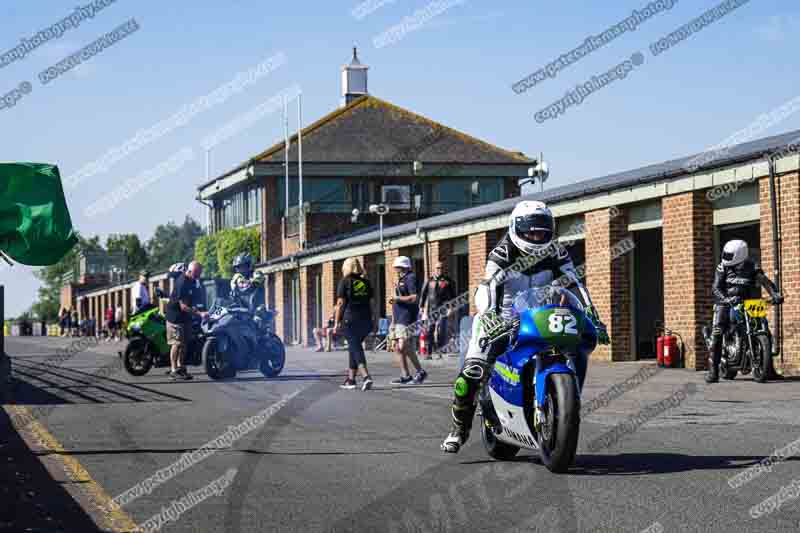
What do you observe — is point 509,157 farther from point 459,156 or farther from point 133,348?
point 133,348

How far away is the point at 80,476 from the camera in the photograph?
27.1ft

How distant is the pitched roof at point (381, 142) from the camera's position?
56844 millimetres

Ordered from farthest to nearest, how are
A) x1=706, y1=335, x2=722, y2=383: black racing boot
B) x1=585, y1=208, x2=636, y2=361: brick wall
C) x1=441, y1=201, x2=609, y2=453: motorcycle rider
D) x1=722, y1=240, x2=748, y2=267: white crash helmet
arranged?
x1=585, y1=208, x2=636, y2=361: brick wall → x1=706, y1=335, x2=722, y2=383: black racing boot → x1=722, y1=240, x2=748, y2=267: white crash helmet → x1=441, y1=201, x2=609, y2=453: motorcycle rider

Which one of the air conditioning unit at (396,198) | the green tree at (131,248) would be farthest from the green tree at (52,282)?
the air conditioning unit at (396,198)

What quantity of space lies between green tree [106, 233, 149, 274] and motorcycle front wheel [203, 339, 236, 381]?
15435 centimetres

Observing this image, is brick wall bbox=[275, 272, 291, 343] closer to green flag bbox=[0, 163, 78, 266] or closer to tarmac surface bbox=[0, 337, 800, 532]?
tarmac surface bbox=[0, 337, 800, 532]

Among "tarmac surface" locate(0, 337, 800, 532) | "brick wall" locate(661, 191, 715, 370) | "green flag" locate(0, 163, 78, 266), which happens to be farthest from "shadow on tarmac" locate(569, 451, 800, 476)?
"brick wall" locate(661, 191, 715, 370)

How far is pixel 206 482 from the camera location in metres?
7.89

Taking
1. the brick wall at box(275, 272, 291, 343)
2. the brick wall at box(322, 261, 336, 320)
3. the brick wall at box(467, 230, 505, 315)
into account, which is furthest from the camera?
the brick wall at box(275, 272, 291, 343)

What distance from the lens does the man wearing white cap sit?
58.1 ft

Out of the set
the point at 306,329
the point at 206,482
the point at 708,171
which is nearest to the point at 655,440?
the point at 206,482

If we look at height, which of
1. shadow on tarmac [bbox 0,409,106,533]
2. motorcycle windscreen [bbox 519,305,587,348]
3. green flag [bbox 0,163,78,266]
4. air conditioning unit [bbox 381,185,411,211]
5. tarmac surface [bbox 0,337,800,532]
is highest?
air conditioning unit [bbox 381,185,411,211]

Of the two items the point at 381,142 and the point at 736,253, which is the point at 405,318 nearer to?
the point at 736,253

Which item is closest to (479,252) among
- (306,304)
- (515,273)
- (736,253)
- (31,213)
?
(736,253)
